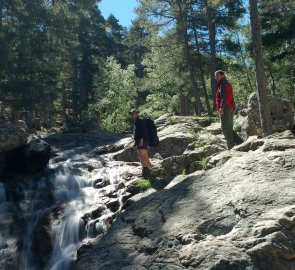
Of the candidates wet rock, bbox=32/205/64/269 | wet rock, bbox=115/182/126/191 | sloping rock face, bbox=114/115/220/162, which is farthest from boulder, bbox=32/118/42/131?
wet rock, bbox=32/205/64/269

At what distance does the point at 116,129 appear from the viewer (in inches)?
1582

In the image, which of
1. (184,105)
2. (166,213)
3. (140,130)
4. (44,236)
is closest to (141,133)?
(140,130)

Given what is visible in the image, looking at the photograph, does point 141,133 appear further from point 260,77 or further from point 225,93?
point 260,77

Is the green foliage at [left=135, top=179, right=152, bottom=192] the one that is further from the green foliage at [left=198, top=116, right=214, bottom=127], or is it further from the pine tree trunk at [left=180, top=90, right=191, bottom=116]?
the pine tree trunk at [left=180, top=90, right=191, bottom=116]

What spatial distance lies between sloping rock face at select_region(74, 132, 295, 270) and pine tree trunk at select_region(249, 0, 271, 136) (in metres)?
2.84

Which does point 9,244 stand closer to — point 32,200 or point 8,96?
point 32,200

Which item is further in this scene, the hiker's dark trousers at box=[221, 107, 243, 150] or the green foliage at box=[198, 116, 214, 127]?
the green foliage at box=[198, 116, 214, 127]

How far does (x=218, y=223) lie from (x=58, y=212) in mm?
6499

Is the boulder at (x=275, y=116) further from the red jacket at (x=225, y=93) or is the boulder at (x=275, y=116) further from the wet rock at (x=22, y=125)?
the wet rock at (x=22, y=125)

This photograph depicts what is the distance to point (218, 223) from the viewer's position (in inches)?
279

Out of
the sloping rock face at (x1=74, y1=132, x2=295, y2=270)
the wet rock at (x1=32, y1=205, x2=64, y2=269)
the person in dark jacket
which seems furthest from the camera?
the person in dark jacket

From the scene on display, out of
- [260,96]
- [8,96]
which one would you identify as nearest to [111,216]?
[260,96]

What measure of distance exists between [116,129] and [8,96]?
1442 cm

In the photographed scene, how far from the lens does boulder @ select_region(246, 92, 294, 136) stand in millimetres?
13773
